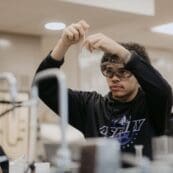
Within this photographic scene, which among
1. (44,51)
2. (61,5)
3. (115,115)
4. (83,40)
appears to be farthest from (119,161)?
(44,51)

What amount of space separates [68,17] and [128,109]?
2309 mm

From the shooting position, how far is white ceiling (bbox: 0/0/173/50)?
305 cm

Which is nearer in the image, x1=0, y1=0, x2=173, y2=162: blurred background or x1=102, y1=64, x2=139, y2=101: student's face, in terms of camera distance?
x1=102, y1=64, x2=139, y2=101: student's face

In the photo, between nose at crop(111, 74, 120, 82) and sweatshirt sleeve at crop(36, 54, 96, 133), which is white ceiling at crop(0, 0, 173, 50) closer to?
sweatshirt sleeve at crop(36, 54, 96, 133)

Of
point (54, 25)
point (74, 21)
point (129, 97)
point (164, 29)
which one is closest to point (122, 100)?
point (129, 97)

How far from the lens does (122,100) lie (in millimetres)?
1213

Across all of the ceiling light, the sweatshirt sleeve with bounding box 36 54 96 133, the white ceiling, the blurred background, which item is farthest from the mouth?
the ceiling light

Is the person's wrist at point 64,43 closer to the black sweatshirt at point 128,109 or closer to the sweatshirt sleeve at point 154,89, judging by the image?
the black sweatshirt at point 128,109

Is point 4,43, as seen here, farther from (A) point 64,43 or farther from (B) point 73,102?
(A) point 64,43

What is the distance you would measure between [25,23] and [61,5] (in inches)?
27.0

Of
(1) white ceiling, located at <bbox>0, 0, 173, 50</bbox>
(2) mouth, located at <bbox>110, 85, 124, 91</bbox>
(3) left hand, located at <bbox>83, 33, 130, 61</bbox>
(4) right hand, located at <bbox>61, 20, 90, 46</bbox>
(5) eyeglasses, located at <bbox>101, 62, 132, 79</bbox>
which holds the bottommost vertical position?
(2) mouth, located at <bbox>110, 85, 124, 91</bbox>

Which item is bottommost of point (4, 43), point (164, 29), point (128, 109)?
point (128, 109)

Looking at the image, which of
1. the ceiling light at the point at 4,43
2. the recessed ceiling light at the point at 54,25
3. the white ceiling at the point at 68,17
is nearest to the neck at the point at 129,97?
the white ceiling at the point at 68,17

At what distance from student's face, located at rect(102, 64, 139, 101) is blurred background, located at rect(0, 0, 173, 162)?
1.03 m
